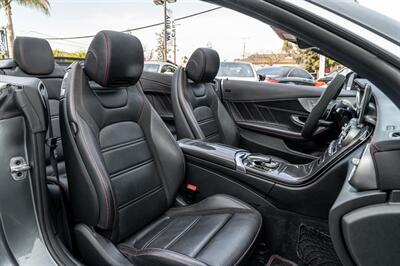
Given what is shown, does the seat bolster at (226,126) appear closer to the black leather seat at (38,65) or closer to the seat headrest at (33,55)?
the black leather seat at (38,65)

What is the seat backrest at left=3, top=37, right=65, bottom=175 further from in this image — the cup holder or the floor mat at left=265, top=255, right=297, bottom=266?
the floor mat at left=265, top=255, right=297, bottom=266

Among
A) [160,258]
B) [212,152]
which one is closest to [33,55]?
[212,152]

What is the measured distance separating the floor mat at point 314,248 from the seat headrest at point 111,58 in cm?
117

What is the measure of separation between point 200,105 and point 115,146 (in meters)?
1.36

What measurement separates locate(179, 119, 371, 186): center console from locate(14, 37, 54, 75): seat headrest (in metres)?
1.63

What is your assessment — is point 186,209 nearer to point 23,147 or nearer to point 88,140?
point 88,140

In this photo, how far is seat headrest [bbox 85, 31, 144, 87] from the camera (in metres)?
1.42

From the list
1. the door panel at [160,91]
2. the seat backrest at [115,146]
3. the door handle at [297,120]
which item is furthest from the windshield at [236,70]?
the seat backrest at [115,146]

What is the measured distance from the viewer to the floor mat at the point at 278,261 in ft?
5.29

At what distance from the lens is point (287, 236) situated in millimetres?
1619

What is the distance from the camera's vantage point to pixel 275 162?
186 cm

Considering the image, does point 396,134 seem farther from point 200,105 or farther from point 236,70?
point 236,70

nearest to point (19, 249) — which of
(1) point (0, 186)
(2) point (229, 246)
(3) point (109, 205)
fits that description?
(1) point (0, 186)

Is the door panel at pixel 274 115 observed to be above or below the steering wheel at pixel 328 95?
below
